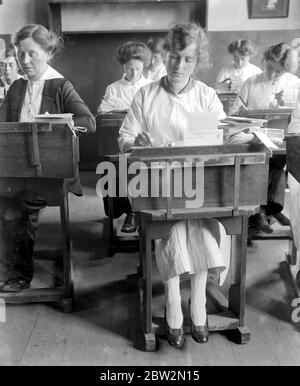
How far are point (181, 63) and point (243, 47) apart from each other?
2.62m

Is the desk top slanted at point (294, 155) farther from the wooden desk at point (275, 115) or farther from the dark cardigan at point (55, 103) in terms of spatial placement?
the dark cardigan at point (55, 103)

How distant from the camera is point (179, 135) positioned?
6.34 ft

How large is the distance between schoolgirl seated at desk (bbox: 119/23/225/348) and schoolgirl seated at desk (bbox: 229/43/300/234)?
2.87 ft

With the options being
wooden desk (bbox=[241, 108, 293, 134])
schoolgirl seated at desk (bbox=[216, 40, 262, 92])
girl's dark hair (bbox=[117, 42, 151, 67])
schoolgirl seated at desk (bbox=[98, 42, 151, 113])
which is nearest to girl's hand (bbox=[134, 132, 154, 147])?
wooden desk (bbox=[241, 108, 293, 134])

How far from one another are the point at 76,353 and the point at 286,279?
3.96 ft

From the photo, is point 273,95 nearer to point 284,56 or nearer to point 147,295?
point 284,56

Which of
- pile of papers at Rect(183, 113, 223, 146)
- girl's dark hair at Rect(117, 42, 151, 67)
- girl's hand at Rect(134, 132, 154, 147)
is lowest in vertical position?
girl's hand at Rect(134, 132, 154, 147)

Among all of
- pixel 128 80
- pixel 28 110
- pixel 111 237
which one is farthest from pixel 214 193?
pixel 128 80

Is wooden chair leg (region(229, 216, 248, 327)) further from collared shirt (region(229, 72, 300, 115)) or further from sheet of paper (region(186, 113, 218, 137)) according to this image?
collared shirt (region(229, 72, 300, 115))

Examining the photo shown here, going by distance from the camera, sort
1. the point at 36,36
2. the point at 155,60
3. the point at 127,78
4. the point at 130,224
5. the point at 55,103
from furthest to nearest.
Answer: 1. the point at 155,60
2. the point at 127,78
3. the point at 130,224
4. the point at 55,103
5. the point at 36,36

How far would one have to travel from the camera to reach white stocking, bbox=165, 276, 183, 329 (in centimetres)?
179

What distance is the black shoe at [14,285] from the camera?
2.16m

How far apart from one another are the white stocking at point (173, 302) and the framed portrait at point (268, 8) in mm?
2475

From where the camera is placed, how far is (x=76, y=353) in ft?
5.87
